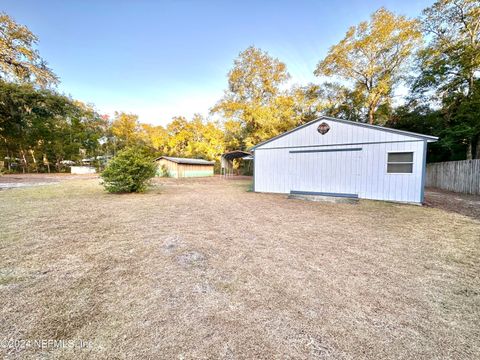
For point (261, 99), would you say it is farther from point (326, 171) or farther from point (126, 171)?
point (126, 171)

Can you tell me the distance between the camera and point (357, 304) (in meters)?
1.89

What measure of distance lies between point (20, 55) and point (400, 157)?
74.0 feet

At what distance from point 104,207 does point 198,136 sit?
85.0 ft

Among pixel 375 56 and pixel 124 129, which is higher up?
pixel 375 56

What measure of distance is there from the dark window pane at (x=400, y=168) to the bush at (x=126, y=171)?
10.3 metres

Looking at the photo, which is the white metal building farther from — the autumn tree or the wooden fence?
the autumn tree

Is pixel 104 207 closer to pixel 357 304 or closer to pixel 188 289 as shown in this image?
pixel 188 289

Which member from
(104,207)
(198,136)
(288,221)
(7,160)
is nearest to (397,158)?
(288,221)

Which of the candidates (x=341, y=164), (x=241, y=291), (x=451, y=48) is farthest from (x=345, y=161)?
(x=451, y=48)

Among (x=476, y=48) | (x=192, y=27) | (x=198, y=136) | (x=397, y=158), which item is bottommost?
(x=397, y=158)

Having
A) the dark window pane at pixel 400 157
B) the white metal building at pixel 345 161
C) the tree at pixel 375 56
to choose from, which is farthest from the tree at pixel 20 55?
the tree at pixel 375 56

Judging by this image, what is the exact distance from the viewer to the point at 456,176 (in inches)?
393

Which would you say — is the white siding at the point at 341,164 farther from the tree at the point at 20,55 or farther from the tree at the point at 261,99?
the tree at the point at 20,55

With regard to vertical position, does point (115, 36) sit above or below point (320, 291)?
above
